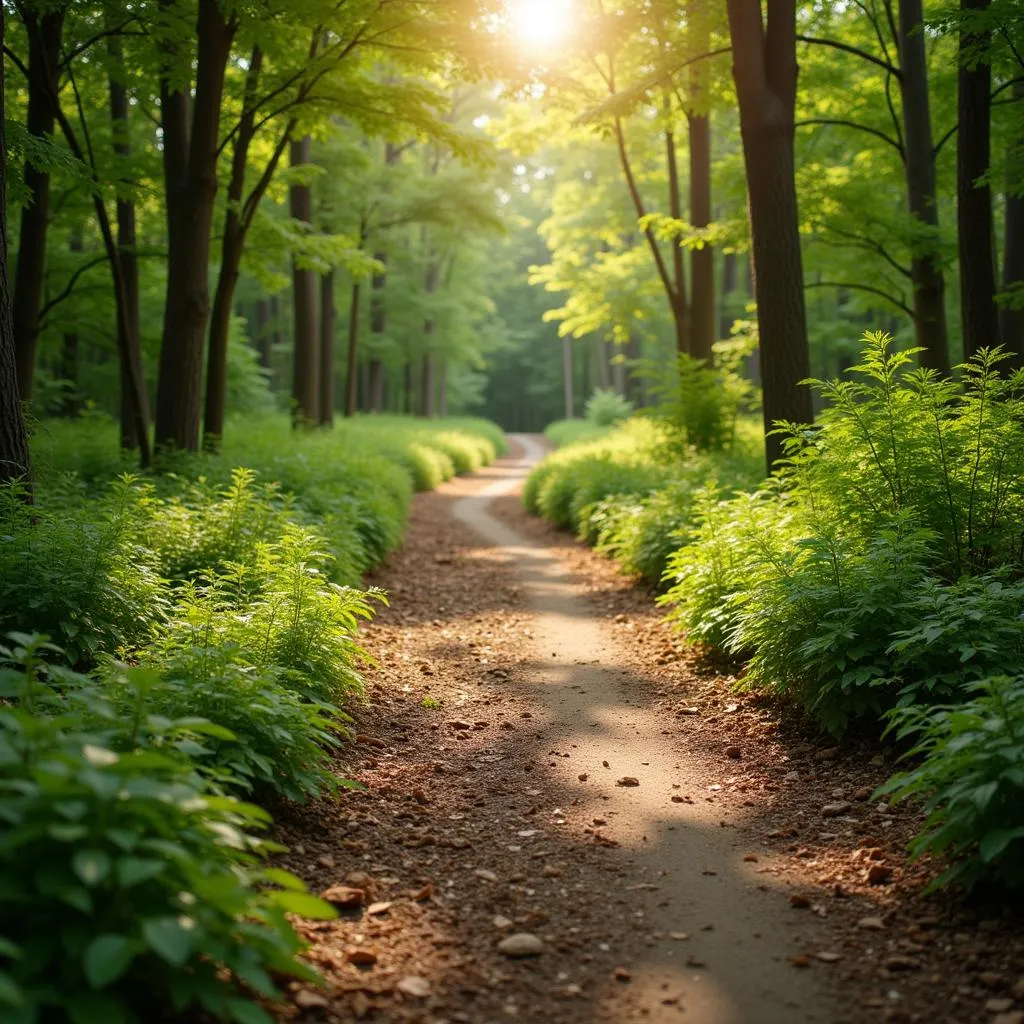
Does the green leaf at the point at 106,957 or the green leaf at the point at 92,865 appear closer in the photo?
the green leaf at the point at 106,957

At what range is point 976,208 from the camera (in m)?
8.18

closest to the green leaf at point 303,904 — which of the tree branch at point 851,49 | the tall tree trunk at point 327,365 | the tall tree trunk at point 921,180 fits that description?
the tree branch at point 851,49

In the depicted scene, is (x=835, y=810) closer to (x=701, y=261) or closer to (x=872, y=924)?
(x=872, y=924)

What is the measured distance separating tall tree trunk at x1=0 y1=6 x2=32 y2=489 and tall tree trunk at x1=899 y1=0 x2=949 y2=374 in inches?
367

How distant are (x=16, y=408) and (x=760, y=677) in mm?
5262

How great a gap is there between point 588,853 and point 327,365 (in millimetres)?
18373

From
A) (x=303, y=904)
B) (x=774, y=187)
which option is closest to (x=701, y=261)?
(x=774, y=187)

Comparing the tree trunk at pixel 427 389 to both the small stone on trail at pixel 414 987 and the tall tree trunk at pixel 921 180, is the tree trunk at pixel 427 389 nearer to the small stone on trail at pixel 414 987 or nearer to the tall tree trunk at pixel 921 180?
the tall tree trunk at pixel 921 180

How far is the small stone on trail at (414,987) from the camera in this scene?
9.91ft

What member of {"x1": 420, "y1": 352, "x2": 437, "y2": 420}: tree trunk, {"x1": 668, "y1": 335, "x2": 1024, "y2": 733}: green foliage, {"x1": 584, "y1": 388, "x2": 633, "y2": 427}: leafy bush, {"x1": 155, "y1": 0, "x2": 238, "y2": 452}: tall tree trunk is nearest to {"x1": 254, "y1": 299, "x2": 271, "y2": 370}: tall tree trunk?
{"x1": 420, "y1": 352, "x2": 437, "y2": 420}: tree trunk

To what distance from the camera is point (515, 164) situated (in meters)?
23.5

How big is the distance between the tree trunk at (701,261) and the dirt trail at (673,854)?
8.90 metres

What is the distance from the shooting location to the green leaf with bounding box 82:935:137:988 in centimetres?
211

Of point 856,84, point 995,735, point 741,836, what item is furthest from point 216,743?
point 856,84
